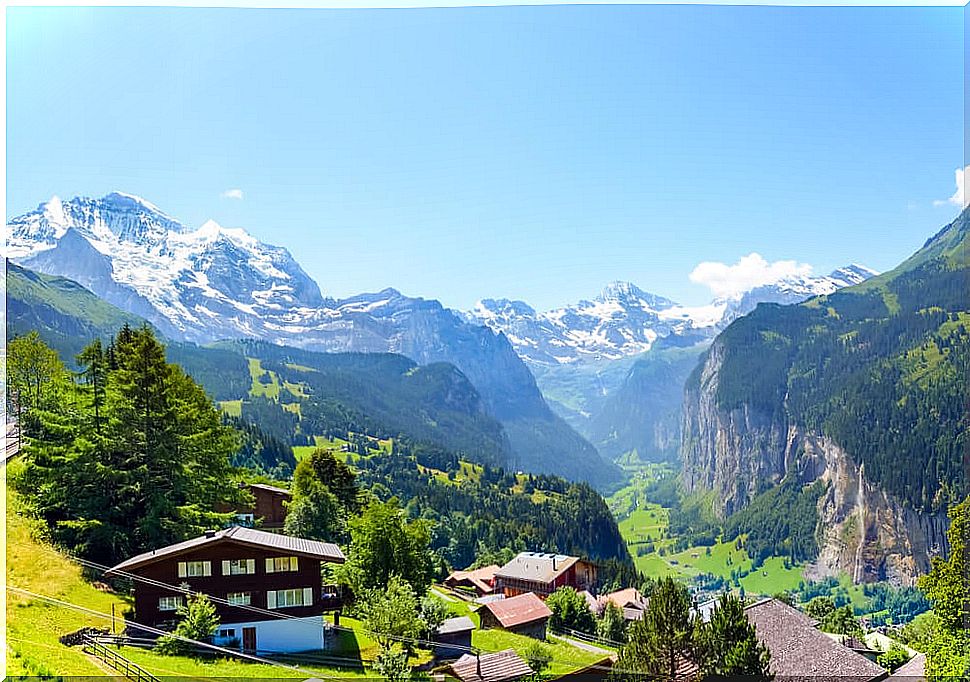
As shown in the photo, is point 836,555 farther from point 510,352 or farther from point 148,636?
point 510,352

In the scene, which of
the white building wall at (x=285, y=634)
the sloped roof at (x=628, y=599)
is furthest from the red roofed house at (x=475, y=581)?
the white building wall at (x=285, y=634)

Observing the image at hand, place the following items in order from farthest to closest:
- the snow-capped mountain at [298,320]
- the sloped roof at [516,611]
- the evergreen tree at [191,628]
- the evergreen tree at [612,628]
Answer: the snow-capped mountain at [298,320], the evergreen tree at [612,628], the sloped roof at [516,611], the evergreen tree at [191,628]

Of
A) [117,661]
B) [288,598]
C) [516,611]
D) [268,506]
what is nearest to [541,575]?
[516,611]

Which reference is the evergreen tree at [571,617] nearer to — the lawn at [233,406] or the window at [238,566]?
the window at [238,566]

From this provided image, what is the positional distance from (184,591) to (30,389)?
573 cm

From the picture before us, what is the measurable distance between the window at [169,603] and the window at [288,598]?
98 centimetres

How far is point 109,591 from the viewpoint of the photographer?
8.59 meters

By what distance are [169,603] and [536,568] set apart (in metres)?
18.0

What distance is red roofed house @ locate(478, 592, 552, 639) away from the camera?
13281mm

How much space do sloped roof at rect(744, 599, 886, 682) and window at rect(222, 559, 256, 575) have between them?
669 cm

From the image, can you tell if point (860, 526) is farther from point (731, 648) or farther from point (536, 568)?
point (731, 648)

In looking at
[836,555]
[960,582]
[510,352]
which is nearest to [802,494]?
[836,555]

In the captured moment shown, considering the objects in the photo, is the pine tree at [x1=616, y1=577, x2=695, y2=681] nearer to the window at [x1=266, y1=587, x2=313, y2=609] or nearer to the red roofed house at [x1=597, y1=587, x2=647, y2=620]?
the window at [x1=266, y1=587, x2=313, y2=609]

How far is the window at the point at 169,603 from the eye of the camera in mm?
8295
